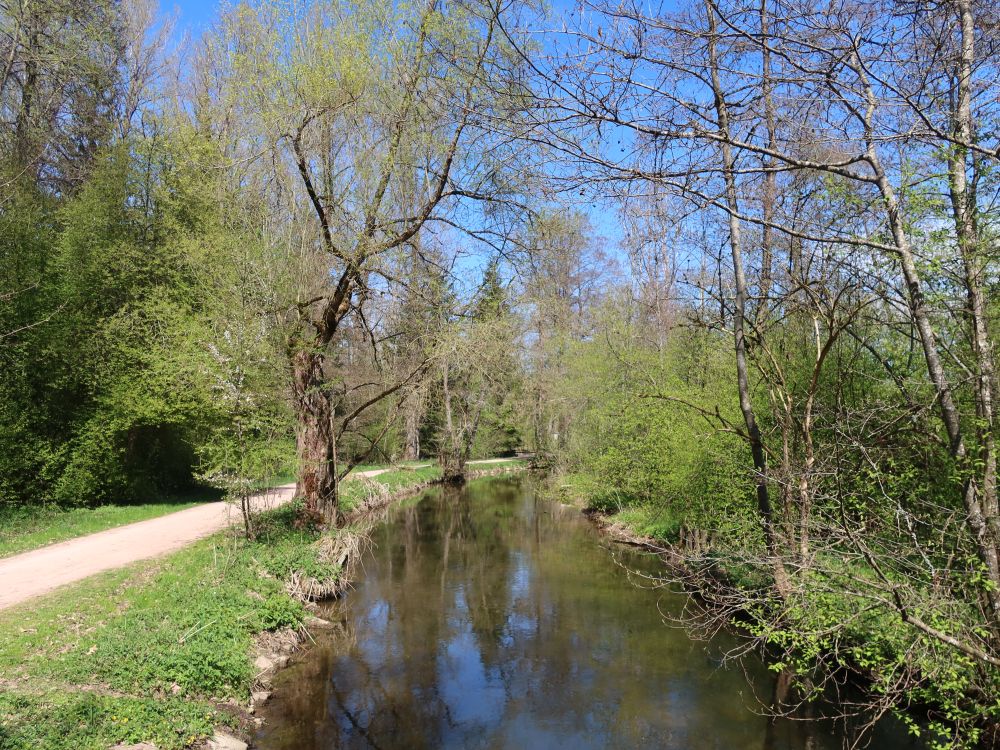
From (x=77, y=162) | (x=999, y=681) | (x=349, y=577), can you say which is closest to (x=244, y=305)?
(x=349, y=577)

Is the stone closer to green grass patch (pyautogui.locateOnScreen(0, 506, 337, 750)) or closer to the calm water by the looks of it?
green grass patch (pyautogui.locateOnScreen(0, 506, 337, 750))

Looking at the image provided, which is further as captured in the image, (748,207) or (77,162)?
(77,162)

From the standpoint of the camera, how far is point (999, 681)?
15.9ft

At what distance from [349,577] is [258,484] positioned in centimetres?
251

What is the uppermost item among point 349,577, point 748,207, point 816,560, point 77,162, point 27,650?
point 77,162

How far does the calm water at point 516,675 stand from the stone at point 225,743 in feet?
1.06

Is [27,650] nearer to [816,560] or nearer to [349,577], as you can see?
[349,577]

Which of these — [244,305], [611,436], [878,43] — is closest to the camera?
[878,43]

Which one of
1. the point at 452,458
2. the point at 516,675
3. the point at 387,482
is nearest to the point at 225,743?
the point at 516,675

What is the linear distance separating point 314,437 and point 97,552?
3.90m

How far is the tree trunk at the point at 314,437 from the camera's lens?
11656mm

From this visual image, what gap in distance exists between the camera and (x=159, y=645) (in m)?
6.55

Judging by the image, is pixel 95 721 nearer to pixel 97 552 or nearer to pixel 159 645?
pixel 159 645

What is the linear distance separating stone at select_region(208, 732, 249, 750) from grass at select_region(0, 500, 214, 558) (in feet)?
23.5
